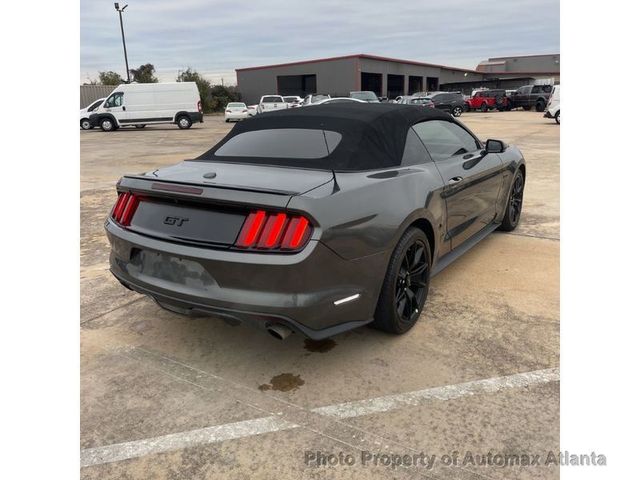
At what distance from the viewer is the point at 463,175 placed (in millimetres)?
3924

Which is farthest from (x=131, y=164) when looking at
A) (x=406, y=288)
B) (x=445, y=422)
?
(x=445, y=422)

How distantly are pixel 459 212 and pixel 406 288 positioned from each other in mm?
976

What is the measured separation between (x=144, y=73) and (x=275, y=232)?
57.1 meters

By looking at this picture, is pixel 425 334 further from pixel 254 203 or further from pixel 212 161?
pixel 212 161

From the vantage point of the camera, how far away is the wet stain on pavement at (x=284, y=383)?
2.76 metres

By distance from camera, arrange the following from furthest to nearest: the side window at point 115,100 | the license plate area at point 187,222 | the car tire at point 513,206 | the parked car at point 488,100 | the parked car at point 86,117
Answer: the parked car at point 488,100
the parked car at point 86,117
the side window at point 115,100
the car tire at point 513,206
the license plate area at point 187,222

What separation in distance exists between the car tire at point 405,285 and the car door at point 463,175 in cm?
51

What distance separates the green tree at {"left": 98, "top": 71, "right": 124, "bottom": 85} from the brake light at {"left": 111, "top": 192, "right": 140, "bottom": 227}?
167 ft

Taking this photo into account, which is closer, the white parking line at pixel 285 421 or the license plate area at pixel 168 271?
the white parking line at pixel 285 421

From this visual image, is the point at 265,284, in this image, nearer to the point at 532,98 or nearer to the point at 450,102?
the point at 450,102

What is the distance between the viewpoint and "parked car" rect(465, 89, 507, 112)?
3694 centimetres

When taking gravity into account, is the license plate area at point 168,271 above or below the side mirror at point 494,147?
below

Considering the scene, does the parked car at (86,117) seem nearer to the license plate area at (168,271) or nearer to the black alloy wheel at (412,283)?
the license plate area at (168,271)

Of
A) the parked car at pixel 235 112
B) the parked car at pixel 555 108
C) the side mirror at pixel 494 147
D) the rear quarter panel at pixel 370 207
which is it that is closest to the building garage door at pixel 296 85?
the parked car at pixel 235 112
